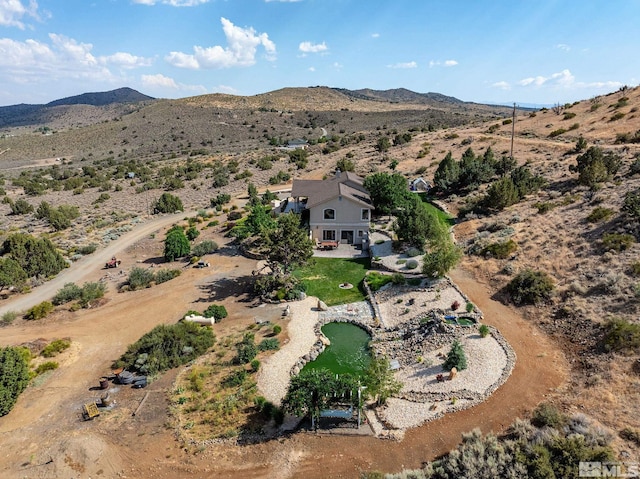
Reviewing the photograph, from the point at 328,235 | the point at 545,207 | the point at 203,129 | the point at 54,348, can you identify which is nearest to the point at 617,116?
the point at 545,207

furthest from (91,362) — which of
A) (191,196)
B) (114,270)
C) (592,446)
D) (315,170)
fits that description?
(315,170)

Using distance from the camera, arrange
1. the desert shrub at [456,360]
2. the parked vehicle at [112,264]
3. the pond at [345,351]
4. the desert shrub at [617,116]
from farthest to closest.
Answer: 1. the desert shrub at [617,116]
2. the parked vehicle at [112,264]
3. the pond at [345,351]
4. the desert shrub at [456,360]

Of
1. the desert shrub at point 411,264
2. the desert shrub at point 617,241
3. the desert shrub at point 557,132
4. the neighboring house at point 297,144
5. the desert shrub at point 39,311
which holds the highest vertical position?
the desert shrub at point 557,132

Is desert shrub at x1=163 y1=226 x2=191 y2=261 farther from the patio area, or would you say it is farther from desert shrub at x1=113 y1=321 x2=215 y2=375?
desert shrub at x1=113 y1=321 x2=215 y2=375

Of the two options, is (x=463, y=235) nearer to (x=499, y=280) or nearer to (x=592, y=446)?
(x=499, y=280)

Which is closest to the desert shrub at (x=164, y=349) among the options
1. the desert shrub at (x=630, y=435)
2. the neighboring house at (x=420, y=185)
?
the desert shrub at (x=630, y=435)

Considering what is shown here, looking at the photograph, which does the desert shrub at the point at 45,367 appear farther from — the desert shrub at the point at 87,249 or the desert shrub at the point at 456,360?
the desert shrub at the point at 456,360

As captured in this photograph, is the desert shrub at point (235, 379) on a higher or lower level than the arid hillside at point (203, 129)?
lower
